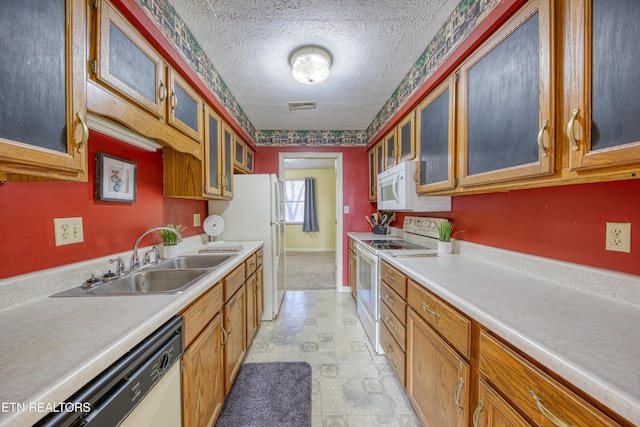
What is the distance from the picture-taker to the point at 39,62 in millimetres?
698

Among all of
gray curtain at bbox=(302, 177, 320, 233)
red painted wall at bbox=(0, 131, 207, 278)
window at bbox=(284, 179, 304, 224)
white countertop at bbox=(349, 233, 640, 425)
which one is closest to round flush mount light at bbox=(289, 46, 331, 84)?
red painted wall at bbox=(0, 131, 207, 278)

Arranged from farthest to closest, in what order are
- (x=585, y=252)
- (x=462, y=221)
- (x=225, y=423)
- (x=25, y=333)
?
(x=462, y=221) → (x=225, y=423) → (x=585, y=252) → (x=25, y=333)

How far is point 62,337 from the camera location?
668 millimetres

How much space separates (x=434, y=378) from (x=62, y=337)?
1373mm

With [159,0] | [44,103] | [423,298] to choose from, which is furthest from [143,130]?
[423,298]

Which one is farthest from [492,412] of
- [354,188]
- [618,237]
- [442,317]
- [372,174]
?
[354,188]

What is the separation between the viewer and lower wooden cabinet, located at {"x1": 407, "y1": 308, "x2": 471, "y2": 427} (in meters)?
0.94

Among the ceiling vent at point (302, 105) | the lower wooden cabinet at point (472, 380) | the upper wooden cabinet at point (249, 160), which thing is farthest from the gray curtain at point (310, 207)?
the lower wooden cabinet at point (472, 380)

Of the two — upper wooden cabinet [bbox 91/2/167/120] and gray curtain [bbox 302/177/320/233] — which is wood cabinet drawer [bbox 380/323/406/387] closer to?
upper wooden cabinet [bbox 91/2/167/120]

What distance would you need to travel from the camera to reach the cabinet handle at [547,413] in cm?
59

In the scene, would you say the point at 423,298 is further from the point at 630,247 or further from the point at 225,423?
the point at 225,423

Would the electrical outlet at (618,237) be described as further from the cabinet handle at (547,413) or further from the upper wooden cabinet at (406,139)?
the upper wooden cabinet at (406,139)

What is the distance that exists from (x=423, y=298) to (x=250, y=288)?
1370mm

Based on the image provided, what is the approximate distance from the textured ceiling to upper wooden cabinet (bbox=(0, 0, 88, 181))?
33.0 inches
